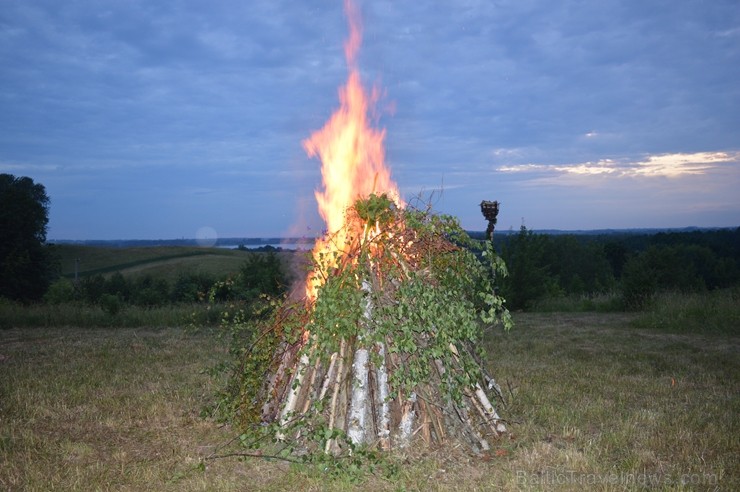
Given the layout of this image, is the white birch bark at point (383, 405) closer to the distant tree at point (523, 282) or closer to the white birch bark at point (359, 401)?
the white birch bark at point (359, 401)

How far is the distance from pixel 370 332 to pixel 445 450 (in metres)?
1.37

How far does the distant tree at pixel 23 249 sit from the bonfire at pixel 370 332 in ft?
108

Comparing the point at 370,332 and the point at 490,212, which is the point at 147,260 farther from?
the point at 370,332

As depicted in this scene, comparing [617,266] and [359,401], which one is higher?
[359,401]

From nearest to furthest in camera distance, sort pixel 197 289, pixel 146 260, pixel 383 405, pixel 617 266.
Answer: pixel 383 405 < pixel 197 289 < pixel 146 260 < pixel 617 266

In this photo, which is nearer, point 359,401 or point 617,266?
point 359,401

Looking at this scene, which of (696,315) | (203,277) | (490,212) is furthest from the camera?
(203,277)

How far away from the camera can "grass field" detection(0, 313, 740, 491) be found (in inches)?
209

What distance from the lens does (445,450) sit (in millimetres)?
5754

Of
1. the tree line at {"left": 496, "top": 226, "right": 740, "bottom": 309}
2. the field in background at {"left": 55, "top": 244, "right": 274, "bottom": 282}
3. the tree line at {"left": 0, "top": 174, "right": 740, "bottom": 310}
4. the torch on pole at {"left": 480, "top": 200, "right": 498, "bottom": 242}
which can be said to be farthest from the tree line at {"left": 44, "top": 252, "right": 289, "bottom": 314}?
the field in background at {"left": 55, "top": 244, "right": 274, "bottom": 282}

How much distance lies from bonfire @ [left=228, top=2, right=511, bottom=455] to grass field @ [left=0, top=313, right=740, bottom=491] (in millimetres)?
419

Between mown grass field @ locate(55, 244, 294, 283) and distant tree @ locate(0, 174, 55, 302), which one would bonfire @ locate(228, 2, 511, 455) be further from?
mown grass field @ locate(55, 244, 294, 283)

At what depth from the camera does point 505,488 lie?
5090mm

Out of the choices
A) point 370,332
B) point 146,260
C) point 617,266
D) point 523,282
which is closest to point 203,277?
point 523,282
